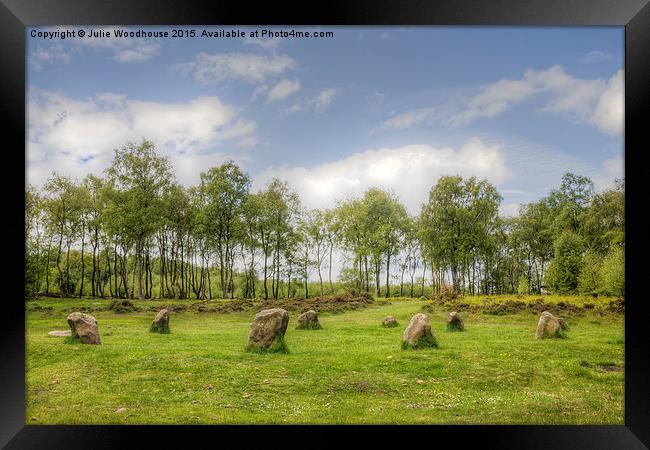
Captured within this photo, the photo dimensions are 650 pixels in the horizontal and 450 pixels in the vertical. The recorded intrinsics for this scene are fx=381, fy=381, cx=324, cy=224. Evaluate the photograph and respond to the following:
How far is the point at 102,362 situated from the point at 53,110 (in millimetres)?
4386

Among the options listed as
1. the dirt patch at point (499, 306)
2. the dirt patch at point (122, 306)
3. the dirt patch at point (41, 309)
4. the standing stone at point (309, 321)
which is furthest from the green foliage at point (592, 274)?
the dirt patch at point (41, 309)

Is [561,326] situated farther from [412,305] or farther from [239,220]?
[239,220]

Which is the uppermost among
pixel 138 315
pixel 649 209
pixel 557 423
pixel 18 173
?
pixel 18 173

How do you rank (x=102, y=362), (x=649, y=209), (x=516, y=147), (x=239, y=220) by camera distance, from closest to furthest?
(x=649, y=209), (x=102, y=362), (x=516, y=147), (x=239, y=220)

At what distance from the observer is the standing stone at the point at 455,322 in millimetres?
7988

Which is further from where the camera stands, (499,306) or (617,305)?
(499,306)

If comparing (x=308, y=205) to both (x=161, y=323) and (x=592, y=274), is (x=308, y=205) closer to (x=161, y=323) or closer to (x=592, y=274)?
(x=161, y=323)

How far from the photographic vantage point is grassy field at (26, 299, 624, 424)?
18.4 ft

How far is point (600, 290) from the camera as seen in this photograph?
7344 mm
